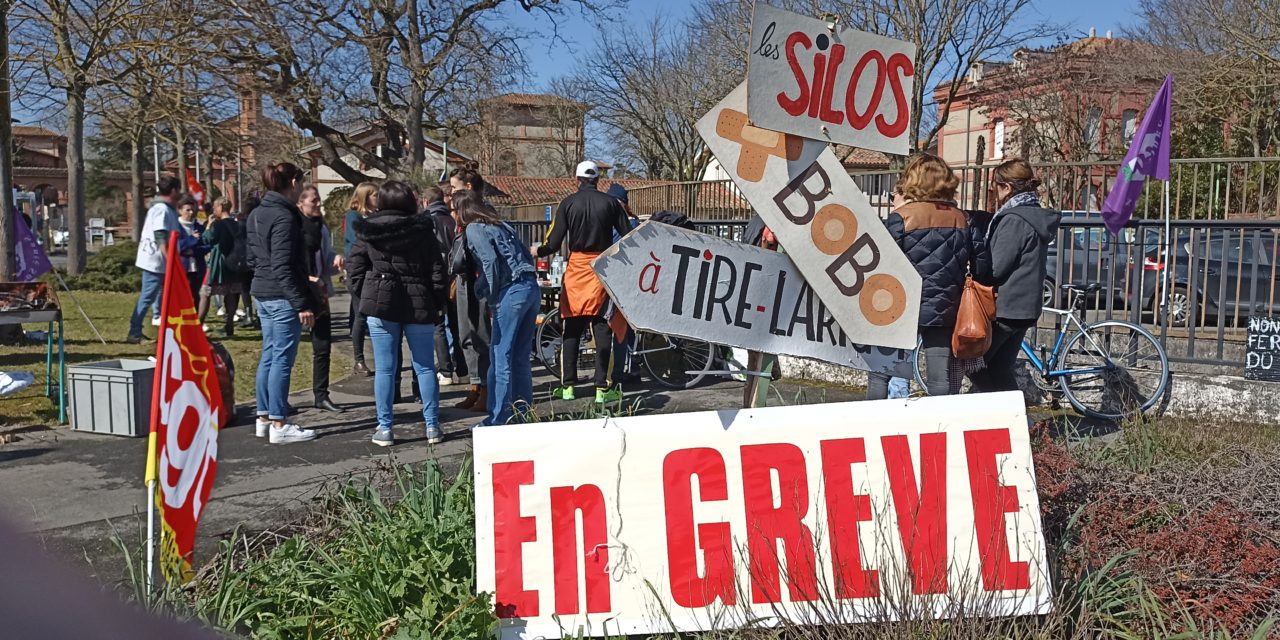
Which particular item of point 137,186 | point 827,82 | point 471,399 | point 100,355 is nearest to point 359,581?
point 827,82

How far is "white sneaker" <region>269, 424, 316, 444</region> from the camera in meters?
7.13

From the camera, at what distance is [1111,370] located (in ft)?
27.3

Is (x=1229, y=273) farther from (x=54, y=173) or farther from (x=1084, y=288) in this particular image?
(x=54, y=173)

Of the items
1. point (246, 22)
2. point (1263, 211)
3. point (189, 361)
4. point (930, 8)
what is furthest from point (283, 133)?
point (189, 361)

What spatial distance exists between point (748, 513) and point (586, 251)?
514 cm

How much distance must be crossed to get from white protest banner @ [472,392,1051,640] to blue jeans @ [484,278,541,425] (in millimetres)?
3720

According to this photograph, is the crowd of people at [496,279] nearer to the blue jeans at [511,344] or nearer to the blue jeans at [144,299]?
the blue jeans at [511,344]

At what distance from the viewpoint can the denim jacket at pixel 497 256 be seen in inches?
288

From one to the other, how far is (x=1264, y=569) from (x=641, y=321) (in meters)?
2.27

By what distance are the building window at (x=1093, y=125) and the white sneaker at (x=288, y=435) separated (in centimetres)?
2834

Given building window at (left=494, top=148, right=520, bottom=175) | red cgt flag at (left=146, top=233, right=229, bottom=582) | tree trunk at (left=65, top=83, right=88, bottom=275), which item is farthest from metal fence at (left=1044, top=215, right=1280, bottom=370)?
building window at (left=494, top=148, right=520, bottom=175)

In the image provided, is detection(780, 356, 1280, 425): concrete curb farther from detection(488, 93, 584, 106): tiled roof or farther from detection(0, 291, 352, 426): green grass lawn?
detection(488, 93, 584, 106): tiled roof

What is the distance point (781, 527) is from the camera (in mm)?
3547

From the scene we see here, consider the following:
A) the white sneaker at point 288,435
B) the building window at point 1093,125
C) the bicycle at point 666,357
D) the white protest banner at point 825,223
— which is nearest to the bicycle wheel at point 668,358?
the bicycle at point 666,357
